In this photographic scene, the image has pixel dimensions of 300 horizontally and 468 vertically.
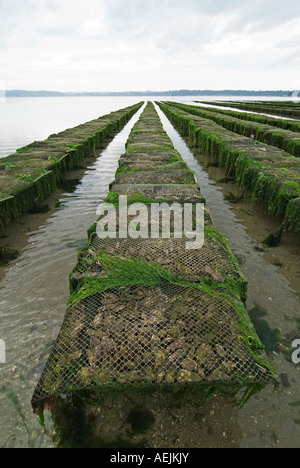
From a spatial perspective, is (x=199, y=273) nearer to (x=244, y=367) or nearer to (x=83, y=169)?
(x=244, y=367)

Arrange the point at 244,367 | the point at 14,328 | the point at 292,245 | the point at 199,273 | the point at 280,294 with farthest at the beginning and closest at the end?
1. the point at 292,245
2. the point at 280,294
3. the point at 14,328
4. the point at 199,273
5. the point at 244,367

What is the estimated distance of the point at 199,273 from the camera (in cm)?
330

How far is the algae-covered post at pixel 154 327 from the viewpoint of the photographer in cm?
222

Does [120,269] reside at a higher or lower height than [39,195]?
higher

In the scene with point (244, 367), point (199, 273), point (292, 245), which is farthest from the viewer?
point (292, 245)

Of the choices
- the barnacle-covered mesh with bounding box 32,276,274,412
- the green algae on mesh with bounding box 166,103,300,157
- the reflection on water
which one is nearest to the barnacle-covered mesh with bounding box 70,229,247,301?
the barnacle-covered mesh with bounding box 32,276,274,412

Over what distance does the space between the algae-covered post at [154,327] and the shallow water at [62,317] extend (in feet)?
1.03

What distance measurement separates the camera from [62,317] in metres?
4.04

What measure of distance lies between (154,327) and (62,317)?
6.97 feet

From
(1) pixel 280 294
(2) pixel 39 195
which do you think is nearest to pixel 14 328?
(1) pixel 280 294

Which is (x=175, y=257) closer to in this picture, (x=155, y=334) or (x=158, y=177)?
(x=155, y=334)

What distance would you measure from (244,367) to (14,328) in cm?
337

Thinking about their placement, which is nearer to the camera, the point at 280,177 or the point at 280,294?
the point at 280,294
